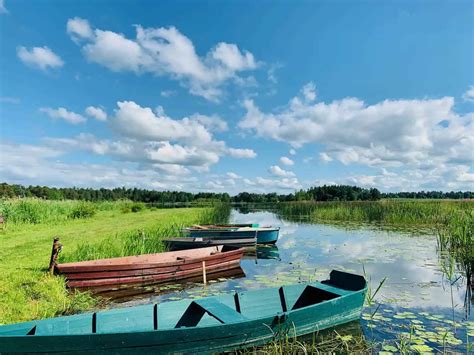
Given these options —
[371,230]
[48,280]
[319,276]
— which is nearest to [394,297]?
[319,276]

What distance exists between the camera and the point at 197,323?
5.18 metres

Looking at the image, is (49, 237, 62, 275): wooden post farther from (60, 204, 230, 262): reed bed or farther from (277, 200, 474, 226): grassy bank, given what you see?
(277, 200, 474, 226): grassy bank

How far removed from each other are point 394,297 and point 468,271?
2640mm

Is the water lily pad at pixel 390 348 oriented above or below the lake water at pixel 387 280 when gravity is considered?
below

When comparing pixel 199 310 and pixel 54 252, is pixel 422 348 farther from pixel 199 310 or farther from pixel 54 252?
pixel 54 252

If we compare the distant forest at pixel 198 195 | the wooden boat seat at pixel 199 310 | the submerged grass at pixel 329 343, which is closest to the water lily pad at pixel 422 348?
the submerged grass at pixel 329 343

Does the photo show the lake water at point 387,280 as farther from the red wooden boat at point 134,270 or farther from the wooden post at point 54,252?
the wooden post at point 54,252

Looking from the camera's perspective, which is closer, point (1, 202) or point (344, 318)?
point (344, 318)

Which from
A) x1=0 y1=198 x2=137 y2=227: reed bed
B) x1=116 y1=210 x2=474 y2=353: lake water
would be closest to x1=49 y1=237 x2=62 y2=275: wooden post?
x1=116 y1=210 x2=474 y2=353: lake water

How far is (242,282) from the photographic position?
9.51m

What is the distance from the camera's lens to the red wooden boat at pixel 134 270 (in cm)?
827

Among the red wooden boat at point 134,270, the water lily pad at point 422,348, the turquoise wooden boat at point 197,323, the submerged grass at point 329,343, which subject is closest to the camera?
the turquoise wooden boat at point 197,323

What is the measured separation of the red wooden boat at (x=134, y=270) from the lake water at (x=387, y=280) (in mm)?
564

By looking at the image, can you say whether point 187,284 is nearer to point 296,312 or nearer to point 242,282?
point 242,282
